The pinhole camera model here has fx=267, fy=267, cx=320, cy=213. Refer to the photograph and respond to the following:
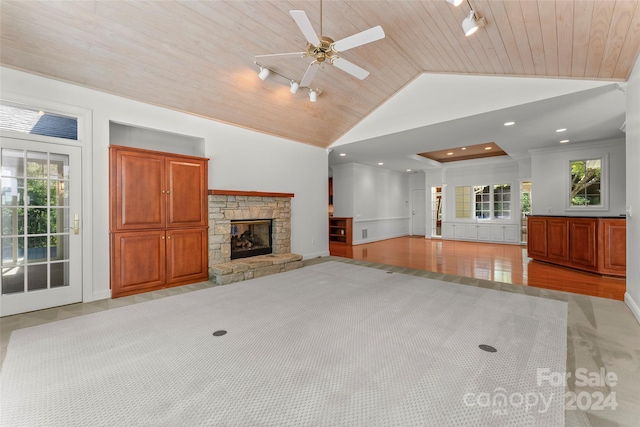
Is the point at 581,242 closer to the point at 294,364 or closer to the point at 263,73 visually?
the point at 294,364

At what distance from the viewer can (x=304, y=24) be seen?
2.38m

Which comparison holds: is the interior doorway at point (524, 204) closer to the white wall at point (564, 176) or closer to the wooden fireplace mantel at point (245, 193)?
the white wall at point (564, 176)

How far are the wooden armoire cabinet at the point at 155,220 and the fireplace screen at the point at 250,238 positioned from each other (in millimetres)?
693

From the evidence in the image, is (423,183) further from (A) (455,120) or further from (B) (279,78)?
(B) (279,78)

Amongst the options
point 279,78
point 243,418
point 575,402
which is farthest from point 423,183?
point 243,418

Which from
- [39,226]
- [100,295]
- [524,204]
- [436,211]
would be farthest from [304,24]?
[436,211]

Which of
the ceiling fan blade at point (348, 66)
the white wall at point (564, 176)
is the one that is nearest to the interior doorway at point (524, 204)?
the white wall at point (564, 176)

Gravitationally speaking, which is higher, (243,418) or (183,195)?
(183,195)

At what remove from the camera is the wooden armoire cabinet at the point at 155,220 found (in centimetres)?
371

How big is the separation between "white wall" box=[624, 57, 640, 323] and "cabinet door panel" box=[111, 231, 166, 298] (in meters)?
5.92

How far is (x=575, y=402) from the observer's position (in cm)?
163

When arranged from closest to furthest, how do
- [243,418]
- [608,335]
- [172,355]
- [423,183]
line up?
1. [243,418]
2. [172,355]
3. [608,335]
4. [423,183]

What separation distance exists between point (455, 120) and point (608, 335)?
11.4 feet

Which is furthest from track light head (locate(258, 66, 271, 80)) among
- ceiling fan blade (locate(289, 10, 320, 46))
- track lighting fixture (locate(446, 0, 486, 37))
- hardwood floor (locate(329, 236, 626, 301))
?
hardwood floor (locate(329, 236, 626, 301))
